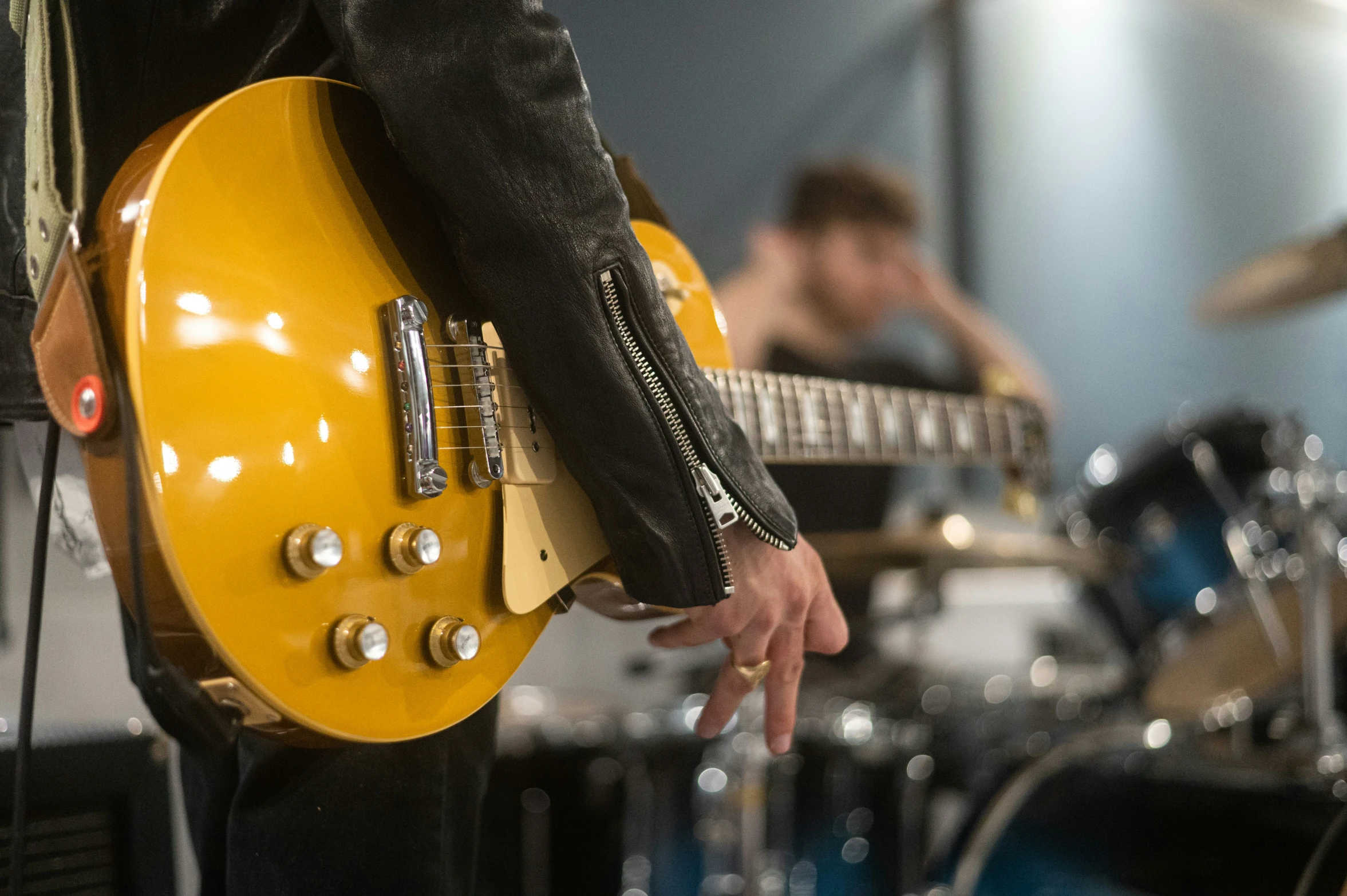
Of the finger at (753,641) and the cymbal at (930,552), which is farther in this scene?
the cymbal at (930,552)

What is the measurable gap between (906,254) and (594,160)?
234 cm

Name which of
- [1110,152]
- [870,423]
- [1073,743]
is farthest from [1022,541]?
[1110,152]

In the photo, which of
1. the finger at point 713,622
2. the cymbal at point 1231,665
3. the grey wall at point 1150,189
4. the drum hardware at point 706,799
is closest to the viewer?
the finger at point 713,622

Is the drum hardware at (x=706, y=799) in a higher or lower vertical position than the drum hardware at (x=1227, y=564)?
lower

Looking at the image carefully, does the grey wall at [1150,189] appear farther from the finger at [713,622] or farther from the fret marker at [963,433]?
the finger at [713,622]

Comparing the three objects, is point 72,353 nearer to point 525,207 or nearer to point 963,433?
point 525,207

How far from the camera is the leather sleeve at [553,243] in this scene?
26.1 inches

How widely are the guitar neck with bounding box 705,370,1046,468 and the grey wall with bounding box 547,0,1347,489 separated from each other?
130 cm

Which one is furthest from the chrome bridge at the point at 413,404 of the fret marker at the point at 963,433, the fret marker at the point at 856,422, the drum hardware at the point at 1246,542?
the drum hardware at the point at 1246,542

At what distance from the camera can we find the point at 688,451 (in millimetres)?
707

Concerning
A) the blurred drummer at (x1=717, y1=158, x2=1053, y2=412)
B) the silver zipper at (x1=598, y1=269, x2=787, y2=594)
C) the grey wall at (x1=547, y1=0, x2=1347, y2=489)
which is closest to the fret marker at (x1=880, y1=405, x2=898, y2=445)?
the silver zipper at (x1=598, y1=269, x2=787, y2=594)

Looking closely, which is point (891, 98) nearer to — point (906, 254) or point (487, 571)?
point (906, 254)

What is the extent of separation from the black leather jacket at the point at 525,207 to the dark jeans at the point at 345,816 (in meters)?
0.20

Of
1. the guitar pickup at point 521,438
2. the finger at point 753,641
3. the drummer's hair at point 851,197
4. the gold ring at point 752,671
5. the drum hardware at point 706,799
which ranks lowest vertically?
the drum hardware at point 706,799
